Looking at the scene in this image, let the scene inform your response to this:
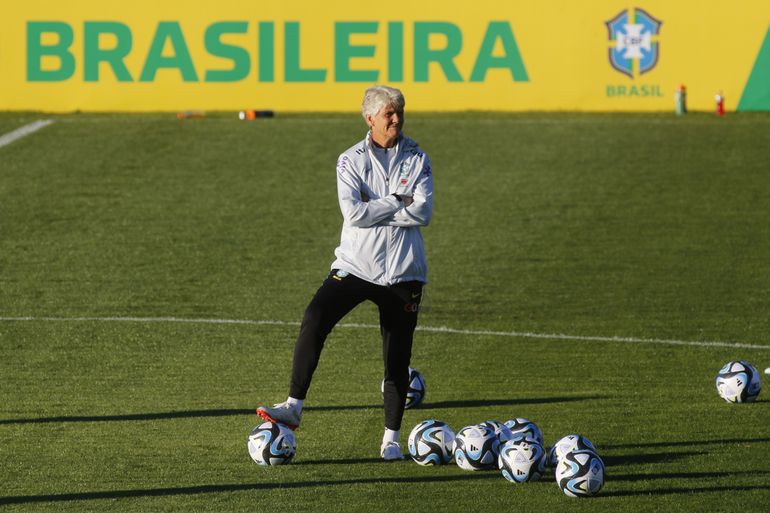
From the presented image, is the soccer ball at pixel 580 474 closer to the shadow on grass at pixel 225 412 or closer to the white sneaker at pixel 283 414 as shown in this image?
the white sneaker at pixel 283 414

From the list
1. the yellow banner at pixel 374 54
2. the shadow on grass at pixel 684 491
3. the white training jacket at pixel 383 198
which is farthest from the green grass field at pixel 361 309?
the white training jacket at pixel 383 198

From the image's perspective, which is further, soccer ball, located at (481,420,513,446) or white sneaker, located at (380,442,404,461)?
white sneaker, located at (380,442,404,461)

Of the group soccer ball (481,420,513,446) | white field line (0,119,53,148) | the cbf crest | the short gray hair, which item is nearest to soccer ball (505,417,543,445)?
soccer ball (481,420,513,446)

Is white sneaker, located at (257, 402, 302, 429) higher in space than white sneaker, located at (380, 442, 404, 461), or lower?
higher

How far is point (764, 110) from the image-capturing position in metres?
24.6

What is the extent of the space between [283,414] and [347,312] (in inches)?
28.4

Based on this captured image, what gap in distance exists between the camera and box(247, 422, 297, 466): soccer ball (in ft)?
28.6

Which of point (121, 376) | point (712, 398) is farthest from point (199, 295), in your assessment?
point (712, 398)

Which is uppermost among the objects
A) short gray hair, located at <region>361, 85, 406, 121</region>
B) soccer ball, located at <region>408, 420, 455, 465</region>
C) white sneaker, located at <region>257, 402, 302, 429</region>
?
short gray hair, located at <region>361, 85, 406, 121</region>

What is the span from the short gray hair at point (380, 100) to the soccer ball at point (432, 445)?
1.92m

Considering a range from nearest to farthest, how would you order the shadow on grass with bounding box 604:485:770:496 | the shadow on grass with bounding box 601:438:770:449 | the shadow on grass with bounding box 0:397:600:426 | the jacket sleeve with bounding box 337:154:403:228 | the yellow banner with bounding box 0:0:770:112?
the shadow on grass with bounding box 604:485:770:496 < the jacket sleeve with bounding box 337:154:403:228 < the shadow on grass with bounding box 601:438:770:449 < the shadow on grass with bounding box 0:397:600:426 < the yellow banner with bounding box 0:0:770:112

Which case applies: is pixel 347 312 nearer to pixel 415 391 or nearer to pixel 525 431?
pixel 525 431

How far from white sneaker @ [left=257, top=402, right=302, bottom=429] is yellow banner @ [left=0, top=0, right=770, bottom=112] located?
1608 cm

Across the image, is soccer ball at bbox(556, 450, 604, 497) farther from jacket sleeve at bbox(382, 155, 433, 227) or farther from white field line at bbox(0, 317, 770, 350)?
white field line at bbox(0, 317, 770, 350)
